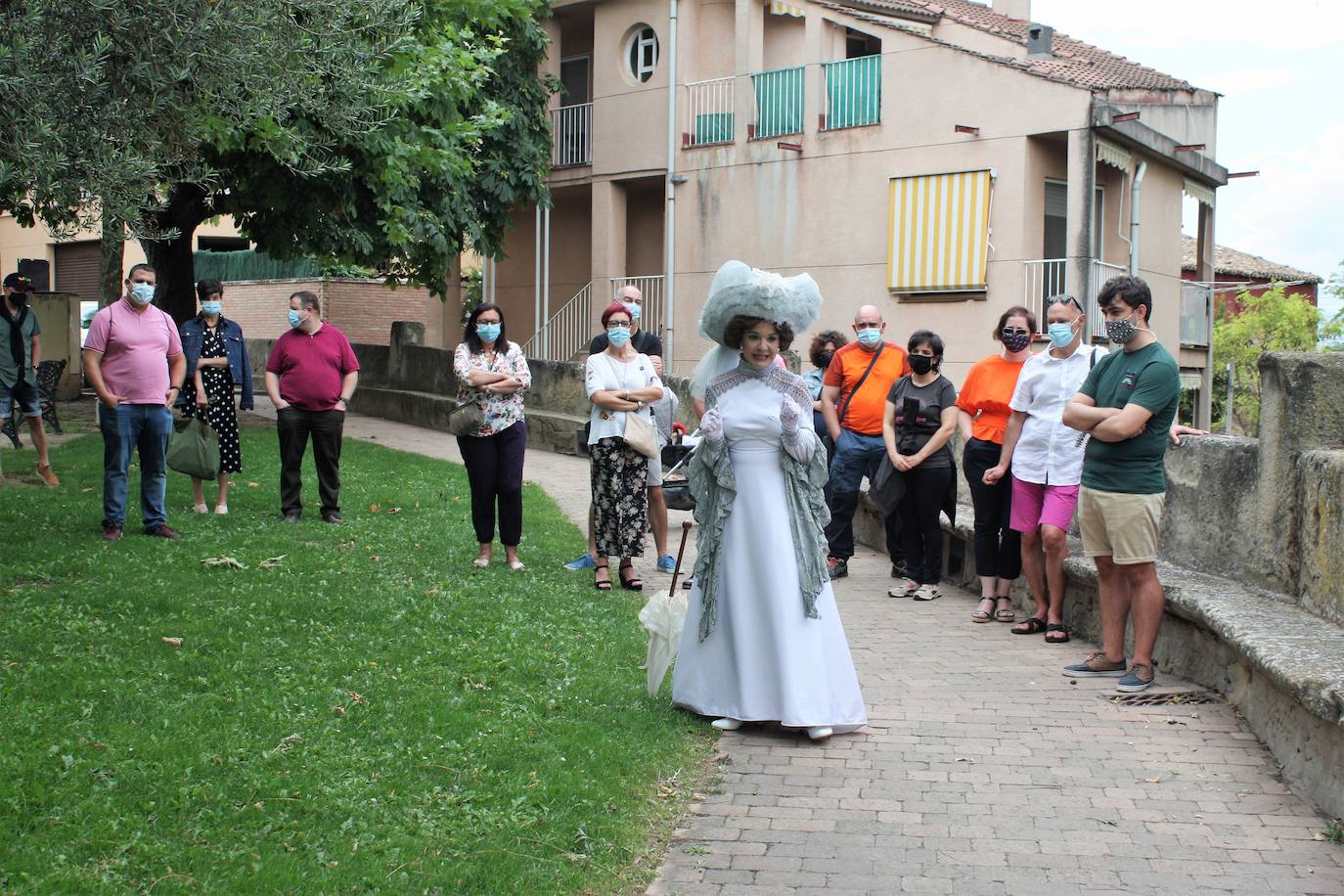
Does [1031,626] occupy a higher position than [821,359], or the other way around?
[821,359]

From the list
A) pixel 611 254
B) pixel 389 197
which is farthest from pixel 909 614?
pixel 611 254

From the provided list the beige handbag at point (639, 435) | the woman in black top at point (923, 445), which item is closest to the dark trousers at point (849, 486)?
the woman in black top at point (923, 445)

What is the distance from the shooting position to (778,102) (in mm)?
23266

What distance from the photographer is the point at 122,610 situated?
7.28 metres

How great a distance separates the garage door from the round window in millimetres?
22575

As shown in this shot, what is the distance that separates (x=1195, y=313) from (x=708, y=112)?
10.3 meters

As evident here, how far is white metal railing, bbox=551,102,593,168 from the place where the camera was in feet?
85.8

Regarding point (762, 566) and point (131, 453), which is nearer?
point (762, 566)

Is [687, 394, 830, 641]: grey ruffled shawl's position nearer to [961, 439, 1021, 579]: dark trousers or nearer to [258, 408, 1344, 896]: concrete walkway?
[258, 408, 1344, 896]: concrete walkway

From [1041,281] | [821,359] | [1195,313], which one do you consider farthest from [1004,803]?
A: [1195,313]

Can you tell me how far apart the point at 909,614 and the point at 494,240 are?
15.4 metres

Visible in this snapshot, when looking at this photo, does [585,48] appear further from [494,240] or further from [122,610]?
[122,610]

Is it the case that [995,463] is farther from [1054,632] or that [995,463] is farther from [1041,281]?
[1041,281]

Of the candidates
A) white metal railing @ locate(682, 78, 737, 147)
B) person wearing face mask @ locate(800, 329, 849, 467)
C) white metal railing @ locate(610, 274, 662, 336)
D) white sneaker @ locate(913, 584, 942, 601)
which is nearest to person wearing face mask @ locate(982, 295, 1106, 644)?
white sneaker @ locate(913, 584, 942, 601)
